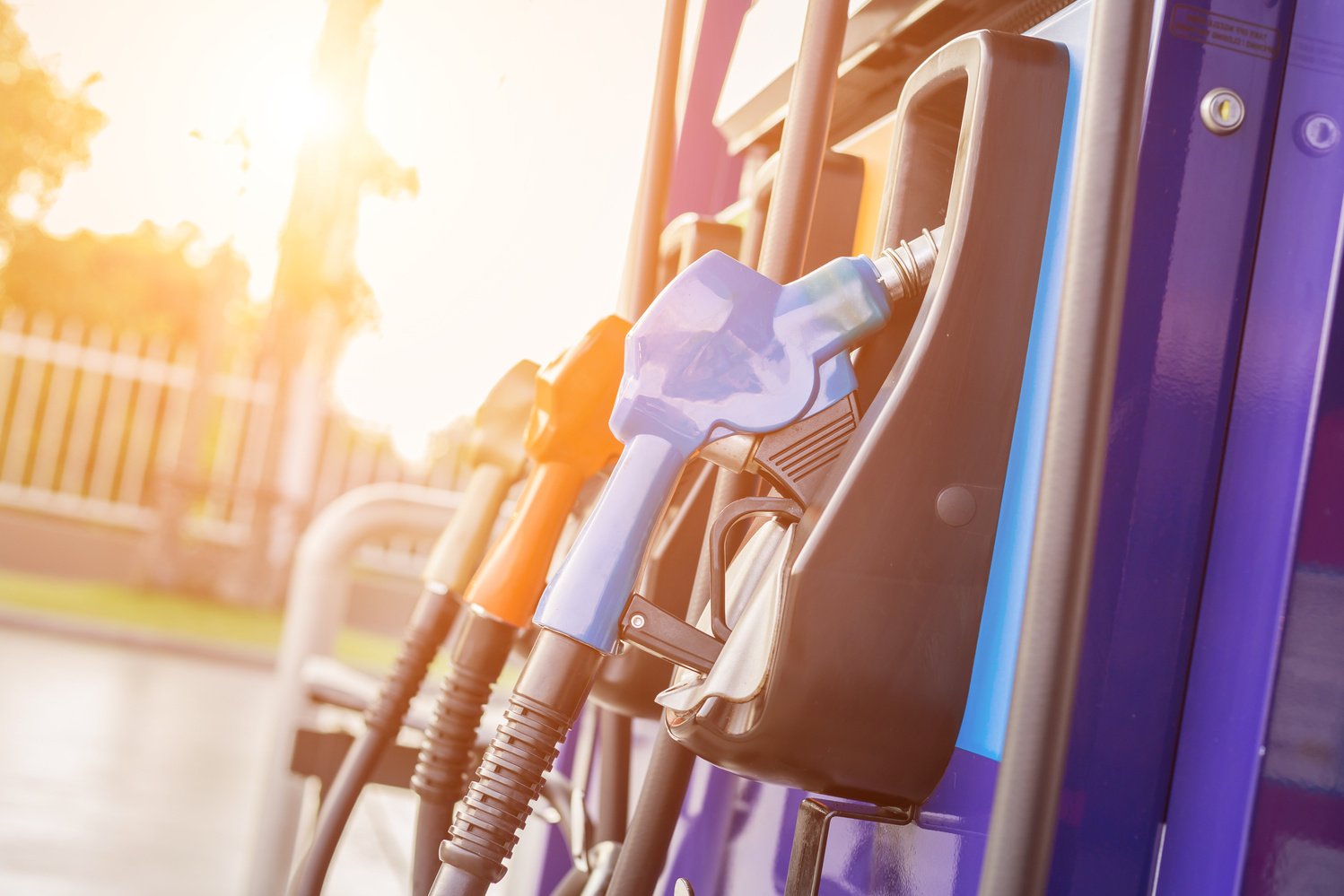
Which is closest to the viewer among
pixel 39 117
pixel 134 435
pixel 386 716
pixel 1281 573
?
pixel 1281 573

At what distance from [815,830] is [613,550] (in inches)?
4.9

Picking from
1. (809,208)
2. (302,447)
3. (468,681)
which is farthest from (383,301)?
(302,447)

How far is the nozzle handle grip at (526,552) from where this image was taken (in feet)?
1.89

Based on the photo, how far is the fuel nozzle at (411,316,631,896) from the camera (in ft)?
Result: 1.87

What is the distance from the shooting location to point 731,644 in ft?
1.43

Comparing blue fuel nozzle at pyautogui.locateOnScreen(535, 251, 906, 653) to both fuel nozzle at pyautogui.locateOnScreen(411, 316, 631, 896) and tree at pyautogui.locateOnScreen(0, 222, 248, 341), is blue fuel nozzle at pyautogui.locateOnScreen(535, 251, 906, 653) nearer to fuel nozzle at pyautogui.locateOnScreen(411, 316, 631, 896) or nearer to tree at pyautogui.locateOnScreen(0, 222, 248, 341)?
fuel nozzle at pyautogui.locateOnScreen(411, 316, 631, 896)

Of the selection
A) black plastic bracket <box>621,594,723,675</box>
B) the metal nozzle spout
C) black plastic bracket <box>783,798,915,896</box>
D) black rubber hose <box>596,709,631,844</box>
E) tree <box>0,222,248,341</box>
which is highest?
tree <box>0,222,248,341</box>

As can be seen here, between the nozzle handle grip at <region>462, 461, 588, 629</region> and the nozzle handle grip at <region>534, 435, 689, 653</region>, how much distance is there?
137 millimetres

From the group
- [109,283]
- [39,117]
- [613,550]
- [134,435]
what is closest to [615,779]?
[613,550]

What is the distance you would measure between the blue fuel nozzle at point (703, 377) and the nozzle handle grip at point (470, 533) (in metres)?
0.30

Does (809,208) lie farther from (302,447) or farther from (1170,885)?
(302,447)

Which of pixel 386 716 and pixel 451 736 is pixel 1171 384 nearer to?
pixel 451 736

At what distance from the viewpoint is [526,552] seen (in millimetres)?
579

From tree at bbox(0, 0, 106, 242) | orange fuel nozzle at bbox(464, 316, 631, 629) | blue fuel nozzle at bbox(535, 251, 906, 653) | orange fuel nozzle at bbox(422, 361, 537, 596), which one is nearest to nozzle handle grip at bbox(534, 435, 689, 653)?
blue fuel nozzle at bbox(535, 251, 906, 653)
